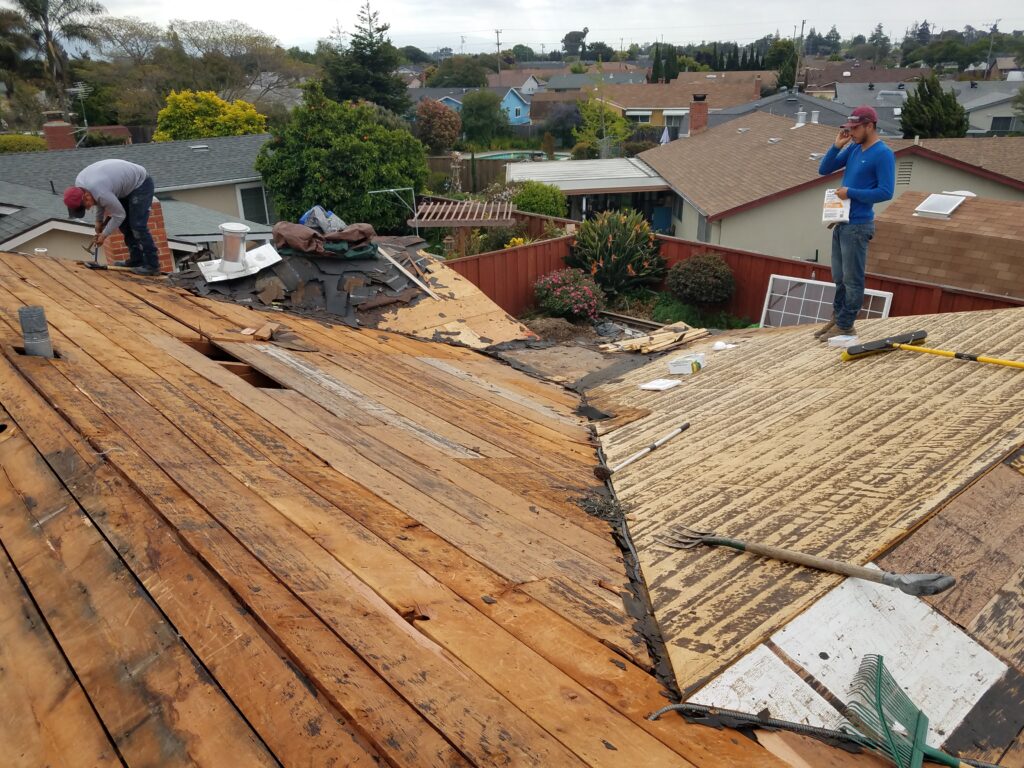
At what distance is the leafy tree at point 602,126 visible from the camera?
4456 centimetres

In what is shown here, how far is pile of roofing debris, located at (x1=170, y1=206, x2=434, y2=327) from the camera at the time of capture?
8.37 m

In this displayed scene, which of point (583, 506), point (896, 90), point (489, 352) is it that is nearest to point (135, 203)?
point (489, 352)

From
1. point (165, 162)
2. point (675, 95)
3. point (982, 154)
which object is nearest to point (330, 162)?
point (165, 162)

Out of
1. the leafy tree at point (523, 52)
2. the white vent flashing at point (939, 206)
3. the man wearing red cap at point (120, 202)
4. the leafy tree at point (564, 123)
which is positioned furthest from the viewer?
the leafy tree at point (523, 52)

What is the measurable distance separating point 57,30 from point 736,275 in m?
47.7

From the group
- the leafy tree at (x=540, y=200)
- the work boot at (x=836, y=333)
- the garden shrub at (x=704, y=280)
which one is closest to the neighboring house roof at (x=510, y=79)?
the leafy tree at (x=540, y=200)

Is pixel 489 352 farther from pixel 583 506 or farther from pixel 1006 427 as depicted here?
pixel 1006 427

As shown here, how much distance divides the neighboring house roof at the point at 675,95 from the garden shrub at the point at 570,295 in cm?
4275

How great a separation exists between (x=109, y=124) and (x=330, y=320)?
46250mm

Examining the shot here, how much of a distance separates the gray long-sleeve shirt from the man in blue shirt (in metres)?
6.97

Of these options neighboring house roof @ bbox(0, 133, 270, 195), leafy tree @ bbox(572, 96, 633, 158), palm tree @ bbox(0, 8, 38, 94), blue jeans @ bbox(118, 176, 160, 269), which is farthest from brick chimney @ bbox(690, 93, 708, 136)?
palm tree @ bbox(0, 8, 38, 94)

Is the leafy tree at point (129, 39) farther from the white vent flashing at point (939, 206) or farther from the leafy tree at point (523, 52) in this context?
the leafy tree at point (523, 52)

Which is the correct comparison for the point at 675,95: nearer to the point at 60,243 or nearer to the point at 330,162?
the point at 330,162

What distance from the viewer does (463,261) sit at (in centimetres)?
1496
